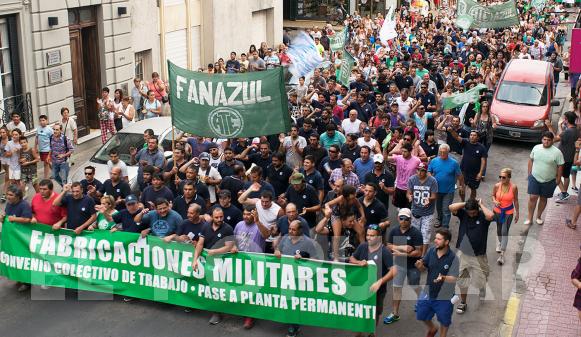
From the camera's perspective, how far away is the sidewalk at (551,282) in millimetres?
10398

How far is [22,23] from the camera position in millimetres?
17750

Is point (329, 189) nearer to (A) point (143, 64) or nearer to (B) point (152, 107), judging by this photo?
(B) point (152, 107)

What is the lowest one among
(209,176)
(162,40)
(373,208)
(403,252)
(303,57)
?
(403,252)

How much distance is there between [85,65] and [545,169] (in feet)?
40.1

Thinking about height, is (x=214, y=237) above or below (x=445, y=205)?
above

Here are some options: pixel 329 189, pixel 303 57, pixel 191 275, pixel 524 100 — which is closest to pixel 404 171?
pixel 329 189

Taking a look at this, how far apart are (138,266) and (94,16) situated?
11.6 meters

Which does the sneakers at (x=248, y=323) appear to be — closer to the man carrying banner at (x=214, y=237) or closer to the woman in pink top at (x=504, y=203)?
the man carrying banner at (x=214, y=237)

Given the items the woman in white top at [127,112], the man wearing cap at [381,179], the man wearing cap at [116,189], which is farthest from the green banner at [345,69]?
the man wearing cap at [116,189]

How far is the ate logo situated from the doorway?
363 inches

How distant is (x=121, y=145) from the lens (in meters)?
15.2

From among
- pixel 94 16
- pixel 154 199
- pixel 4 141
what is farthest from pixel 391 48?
pixel 154 199

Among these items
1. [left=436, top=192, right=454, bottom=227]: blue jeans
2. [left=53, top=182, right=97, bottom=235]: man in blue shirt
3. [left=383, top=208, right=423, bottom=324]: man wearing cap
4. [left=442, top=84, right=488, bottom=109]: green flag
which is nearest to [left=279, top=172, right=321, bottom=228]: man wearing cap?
[left=383, top=208, right=423, bottom=324]: man wearing cap

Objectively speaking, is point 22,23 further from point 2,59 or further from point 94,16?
point 94,16
